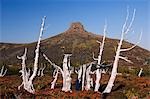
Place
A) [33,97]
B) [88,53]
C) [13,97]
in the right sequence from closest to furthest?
[13,97], [33,97], [88,53]

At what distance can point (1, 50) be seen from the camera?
187 meters

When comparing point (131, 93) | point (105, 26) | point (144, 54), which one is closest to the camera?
point (131, 93)

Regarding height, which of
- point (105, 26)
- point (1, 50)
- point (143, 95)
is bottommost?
point (1, 50)

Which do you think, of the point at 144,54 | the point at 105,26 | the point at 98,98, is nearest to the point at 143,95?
the point at 98,98

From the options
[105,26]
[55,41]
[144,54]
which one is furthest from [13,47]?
[105,26]

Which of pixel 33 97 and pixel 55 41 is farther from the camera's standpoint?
pixel 55 41

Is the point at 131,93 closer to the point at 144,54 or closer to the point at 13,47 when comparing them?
the point at 144,54

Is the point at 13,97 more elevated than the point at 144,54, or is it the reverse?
the point at 13,97

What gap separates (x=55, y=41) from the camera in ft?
638

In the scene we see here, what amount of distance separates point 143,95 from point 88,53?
134 metres

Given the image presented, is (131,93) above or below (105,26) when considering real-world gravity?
below

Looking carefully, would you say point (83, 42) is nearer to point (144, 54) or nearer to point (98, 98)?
point (144, 54)

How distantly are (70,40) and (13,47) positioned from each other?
29710 mm

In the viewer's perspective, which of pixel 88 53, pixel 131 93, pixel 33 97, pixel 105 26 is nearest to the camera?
pixel 33 97
